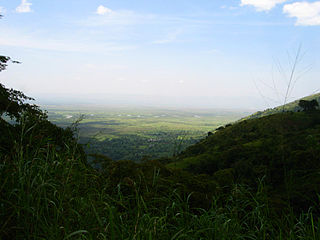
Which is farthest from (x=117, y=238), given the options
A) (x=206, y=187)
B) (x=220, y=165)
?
(x=220, y=165)

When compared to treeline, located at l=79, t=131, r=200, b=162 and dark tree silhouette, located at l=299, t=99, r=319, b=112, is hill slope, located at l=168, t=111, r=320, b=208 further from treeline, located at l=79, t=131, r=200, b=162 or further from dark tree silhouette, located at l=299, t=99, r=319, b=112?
dark tree silhouette, located at l=299, t=99, r=319, b=112

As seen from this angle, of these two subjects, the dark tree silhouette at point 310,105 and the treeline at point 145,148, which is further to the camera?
the dark tree silhouette at point 310,105

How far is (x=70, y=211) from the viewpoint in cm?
211

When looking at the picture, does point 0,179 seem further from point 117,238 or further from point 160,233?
point 160,233

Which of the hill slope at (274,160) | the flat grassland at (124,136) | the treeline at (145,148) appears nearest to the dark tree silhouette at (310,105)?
the hill slope at (274,160)

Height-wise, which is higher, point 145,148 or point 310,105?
point 310,105

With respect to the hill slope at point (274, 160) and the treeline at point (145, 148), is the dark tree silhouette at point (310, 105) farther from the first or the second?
the treeline at point (145, 148)

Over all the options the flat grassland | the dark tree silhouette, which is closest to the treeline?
the flat grassland

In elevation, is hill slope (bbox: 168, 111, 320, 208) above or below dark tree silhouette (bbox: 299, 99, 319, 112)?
below

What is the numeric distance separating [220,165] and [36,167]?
104 feet

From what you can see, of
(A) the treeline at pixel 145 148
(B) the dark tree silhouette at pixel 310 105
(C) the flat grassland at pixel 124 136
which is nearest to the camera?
(A) the treeline at pixel 145 148

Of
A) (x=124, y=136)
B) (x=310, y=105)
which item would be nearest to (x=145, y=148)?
(x=124, y=136)

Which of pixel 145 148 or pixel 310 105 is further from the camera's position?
pixel 310 105

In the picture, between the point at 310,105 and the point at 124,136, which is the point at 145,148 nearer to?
the point at 124,136
